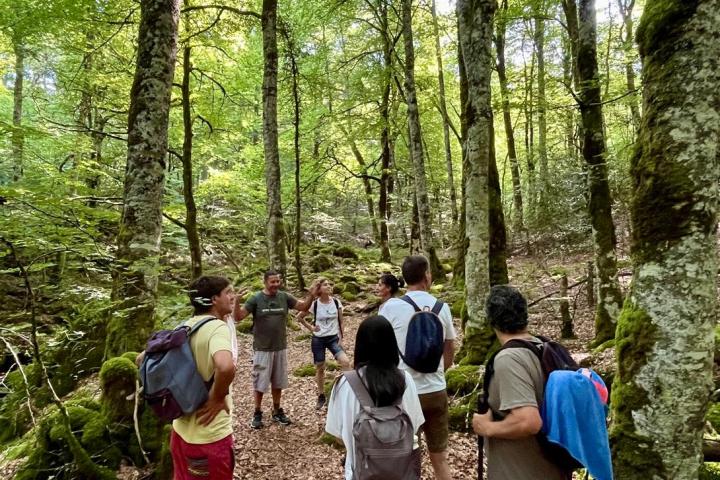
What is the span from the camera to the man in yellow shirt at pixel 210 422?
2.65 metres

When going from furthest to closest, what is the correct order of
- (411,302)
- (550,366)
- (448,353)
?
(448,353) → (411,302) → (550,366)

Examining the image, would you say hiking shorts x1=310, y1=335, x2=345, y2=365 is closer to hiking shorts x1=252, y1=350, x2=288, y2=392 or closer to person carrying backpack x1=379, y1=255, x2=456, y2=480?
hiking shorts x1=252, y1=350, x2=288, y2=392

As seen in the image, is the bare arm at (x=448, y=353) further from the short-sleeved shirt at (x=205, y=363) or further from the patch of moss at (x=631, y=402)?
the short-sleeved shirt at (x=205, y=363)

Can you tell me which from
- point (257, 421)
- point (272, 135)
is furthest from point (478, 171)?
point (272, 135)

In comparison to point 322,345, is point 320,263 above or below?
above

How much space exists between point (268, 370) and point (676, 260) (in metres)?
4.81

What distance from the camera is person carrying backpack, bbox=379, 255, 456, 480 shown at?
336 cm

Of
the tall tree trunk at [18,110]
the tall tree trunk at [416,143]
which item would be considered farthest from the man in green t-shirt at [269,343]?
the tall tree trunk at [18,110]

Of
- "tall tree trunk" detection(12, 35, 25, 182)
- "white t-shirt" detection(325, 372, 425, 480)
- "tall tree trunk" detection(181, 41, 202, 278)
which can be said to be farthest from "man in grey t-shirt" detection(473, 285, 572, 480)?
"tall tree trunk" detection(12, 35, 25, 182)

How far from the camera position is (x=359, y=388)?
2354 millimetres

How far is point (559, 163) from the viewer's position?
49.5ft

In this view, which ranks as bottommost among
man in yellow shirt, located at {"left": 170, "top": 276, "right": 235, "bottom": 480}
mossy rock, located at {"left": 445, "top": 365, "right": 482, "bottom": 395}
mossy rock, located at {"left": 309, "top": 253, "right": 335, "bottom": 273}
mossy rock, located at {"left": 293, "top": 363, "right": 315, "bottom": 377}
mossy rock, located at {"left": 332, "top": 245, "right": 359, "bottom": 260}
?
mossy rock, located at {"left": 293, "top": 363, "right": 315, "bottom": 377}

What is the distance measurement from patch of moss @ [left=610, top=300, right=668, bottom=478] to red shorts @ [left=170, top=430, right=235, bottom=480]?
2718 millimetres

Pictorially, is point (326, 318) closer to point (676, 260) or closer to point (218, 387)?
point (218, 387)
